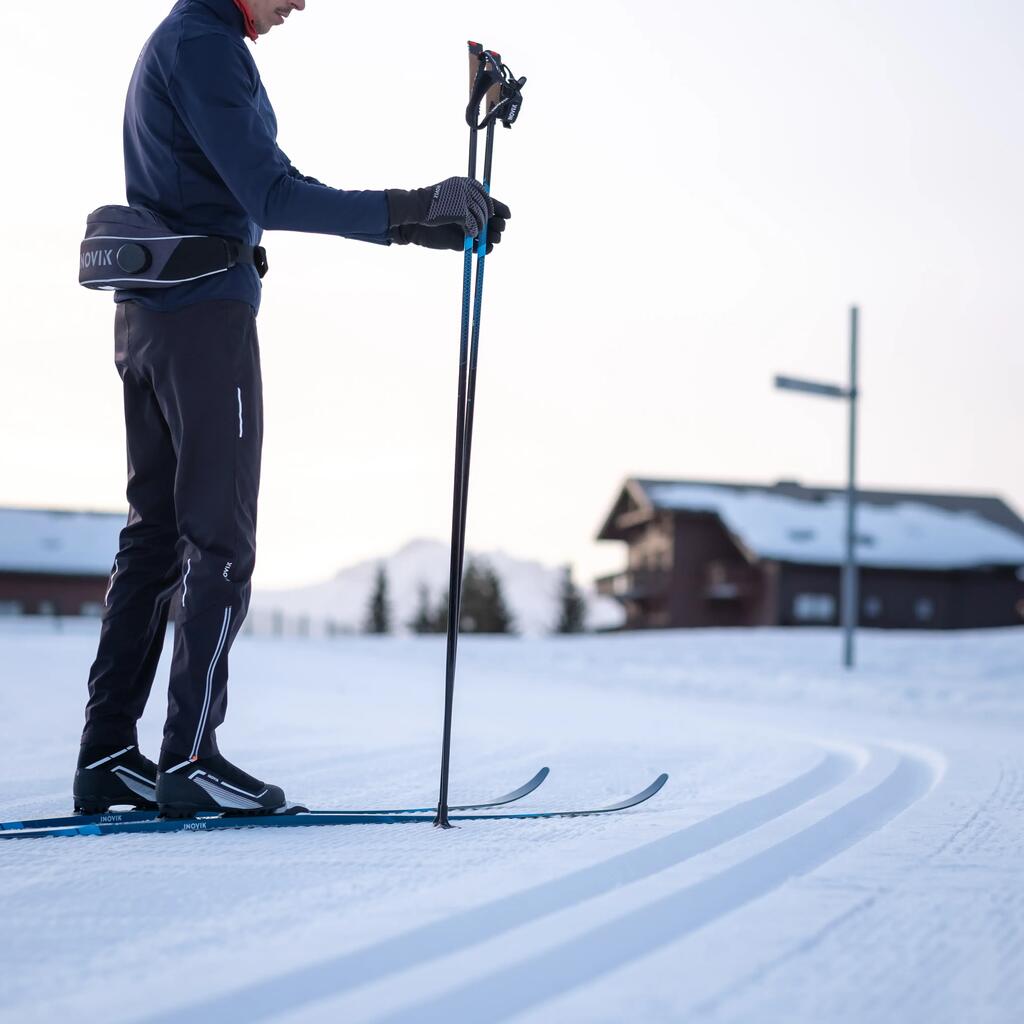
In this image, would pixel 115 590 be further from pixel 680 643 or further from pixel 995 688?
pixel 680 643

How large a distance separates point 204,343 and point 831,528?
1503 inches

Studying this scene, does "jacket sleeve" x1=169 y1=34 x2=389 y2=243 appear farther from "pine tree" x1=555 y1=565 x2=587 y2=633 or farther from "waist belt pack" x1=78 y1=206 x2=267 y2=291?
"pine tree" x1=555 y1=565 x2=587 y2=633

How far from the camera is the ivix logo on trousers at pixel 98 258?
94.4 inches

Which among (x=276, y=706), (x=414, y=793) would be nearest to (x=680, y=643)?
(x=276, y=706)

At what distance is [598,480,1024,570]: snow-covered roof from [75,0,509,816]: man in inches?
1385

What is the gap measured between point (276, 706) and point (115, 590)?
371 centimetres

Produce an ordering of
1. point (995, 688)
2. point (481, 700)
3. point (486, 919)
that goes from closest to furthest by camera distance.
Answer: point (486, 919) → point (481, 700) → point (995, 688)

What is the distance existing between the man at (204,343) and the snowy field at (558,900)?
0.68 feet

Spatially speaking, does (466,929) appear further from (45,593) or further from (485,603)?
(485,603)

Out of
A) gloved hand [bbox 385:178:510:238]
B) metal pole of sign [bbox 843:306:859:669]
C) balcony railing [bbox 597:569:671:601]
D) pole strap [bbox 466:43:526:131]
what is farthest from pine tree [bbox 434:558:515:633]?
gloved hand [bbox 385:178:510:238]

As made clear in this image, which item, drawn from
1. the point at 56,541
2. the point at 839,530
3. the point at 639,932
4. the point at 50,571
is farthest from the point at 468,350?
the point at 56,541

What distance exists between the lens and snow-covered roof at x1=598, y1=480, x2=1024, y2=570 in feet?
124

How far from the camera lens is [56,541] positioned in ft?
158

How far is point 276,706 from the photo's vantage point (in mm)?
6172
